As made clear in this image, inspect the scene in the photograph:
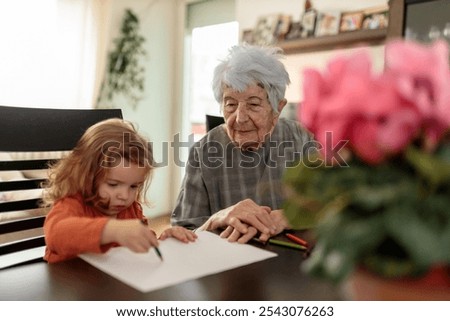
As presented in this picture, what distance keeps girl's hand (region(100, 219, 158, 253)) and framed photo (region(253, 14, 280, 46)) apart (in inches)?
105

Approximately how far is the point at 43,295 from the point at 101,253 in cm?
16

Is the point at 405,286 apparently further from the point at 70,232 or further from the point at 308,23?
the point at 308,23

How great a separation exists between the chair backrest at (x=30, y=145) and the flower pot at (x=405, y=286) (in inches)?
33.6

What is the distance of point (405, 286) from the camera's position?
363mm

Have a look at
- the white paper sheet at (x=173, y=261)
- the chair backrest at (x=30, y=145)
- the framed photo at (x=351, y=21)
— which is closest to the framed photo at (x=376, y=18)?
the framed photo at (x=351, y=21)

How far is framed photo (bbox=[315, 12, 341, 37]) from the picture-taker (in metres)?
2.84

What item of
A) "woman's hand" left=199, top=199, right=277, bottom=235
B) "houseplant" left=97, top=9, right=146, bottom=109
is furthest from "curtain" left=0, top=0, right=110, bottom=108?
"woman's hand" left=199, top=199, right=277, bottom=235

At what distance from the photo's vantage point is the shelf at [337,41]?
8.64ft

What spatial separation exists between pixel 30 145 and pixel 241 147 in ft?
2.15

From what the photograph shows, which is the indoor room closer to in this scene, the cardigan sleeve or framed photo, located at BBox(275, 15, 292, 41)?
the cardigan sleeve

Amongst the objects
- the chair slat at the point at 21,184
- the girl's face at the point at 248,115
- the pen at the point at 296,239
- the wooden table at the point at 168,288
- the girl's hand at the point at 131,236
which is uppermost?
the girl's face at the point at 248,115

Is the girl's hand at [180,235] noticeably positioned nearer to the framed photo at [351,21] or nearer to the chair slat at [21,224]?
the chair slat at [21,224]

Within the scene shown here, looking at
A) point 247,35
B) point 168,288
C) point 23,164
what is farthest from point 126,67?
point 168,288

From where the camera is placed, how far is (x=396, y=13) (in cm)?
197
